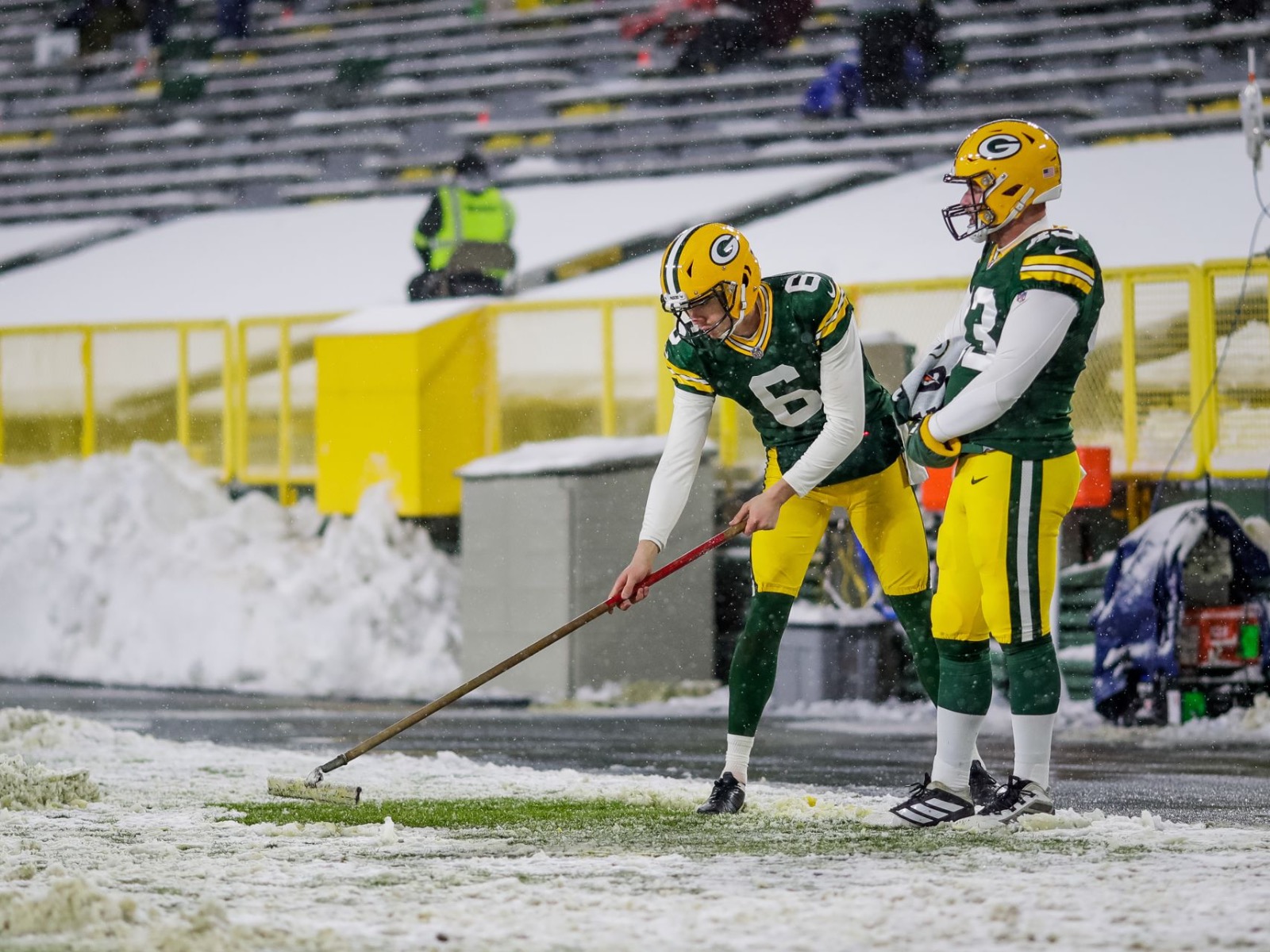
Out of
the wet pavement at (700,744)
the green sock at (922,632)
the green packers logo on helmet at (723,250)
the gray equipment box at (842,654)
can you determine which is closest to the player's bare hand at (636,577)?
the green sock at (922,632)

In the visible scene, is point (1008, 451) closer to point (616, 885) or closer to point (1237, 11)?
point (616, 885)

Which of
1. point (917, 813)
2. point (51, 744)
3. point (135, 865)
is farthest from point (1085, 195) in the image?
point (135, 865)

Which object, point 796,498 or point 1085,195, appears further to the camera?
point 1085,195

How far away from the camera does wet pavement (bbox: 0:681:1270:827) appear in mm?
8039

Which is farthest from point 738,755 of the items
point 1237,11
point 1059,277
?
point 1237,11

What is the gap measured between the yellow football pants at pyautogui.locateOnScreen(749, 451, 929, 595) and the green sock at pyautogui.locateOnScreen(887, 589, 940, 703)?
3 cm

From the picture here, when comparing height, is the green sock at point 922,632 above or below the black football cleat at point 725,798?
→ above

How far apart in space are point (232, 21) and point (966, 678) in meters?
32.0

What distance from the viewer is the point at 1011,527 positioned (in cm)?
609

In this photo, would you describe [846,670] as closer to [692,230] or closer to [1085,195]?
[692,230]

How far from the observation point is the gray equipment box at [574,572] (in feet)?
42.4

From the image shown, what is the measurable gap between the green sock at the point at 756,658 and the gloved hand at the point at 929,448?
0.74 meters

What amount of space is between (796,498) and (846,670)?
5608 millimetres

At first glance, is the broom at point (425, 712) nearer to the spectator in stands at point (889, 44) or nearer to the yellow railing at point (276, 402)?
the yellow railing at point (276, 402)
